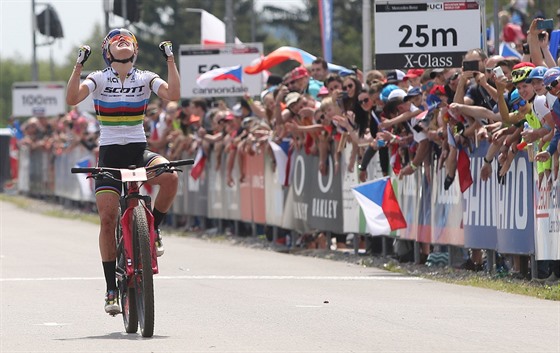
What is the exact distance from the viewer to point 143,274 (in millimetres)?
10867

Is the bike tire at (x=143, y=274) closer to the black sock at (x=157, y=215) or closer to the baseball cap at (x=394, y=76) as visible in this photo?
the black sock at (x=157, y=215)

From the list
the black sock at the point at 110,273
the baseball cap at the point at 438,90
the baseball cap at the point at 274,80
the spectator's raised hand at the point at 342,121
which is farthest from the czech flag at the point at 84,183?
the black sock at the point at 110,273

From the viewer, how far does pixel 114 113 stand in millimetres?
11711

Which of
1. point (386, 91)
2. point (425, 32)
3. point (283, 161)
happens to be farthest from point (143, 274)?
point (283, 161)

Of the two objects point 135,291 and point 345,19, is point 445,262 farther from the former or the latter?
point 345,19

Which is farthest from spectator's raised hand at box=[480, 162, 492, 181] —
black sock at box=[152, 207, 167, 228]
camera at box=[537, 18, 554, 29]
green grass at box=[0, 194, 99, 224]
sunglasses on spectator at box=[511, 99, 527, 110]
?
green grass at box=[0, 194, 99, 224]

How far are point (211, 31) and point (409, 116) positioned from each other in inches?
610

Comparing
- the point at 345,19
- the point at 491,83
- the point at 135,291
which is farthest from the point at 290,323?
the point at 345,19

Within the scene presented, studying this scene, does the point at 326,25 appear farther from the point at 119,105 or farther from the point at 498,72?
the point at 119,105

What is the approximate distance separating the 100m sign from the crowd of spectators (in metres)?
0.40

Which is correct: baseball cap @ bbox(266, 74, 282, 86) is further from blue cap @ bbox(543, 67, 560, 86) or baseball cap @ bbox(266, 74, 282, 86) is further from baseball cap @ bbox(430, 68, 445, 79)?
blue cap @ bbox(543, 67, 560, 86)

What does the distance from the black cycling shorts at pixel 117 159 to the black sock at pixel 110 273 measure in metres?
0.51

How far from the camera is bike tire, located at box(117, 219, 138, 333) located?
11289 millimetres

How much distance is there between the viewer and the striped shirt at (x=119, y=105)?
11.7 meters
